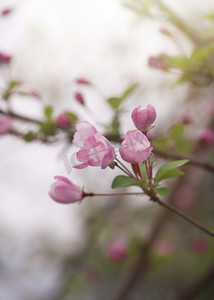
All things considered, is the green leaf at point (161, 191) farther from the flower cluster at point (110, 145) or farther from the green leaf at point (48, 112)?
the green leaf at point (48, 112)

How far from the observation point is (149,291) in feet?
7.83

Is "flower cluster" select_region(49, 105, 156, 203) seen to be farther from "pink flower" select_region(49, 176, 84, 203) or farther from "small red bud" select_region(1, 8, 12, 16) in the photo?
"small red bud" select_region(1, 8, 12, 16)

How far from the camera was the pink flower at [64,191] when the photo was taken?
25.3 inches

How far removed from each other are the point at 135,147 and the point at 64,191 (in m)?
0.17

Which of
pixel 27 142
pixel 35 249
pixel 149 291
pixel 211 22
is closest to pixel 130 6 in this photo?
pixel 211 22

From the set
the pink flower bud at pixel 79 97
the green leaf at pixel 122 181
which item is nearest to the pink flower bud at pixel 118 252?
the pink flower bud at pixel 79 97

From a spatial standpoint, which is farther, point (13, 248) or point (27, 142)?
point (13, 248)

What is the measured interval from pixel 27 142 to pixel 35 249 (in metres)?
2.19

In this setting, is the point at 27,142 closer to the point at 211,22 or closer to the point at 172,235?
the point at 211,22

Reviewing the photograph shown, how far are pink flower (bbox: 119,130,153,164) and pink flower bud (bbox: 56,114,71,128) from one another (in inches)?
17.0

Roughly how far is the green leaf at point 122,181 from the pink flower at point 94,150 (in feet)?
0.13

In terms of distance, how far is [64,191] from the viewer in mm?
647

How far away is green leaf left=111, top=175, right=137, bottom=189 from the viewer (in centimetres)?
58

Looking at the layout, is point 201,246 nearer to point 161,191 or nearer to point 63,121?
point 63,121
